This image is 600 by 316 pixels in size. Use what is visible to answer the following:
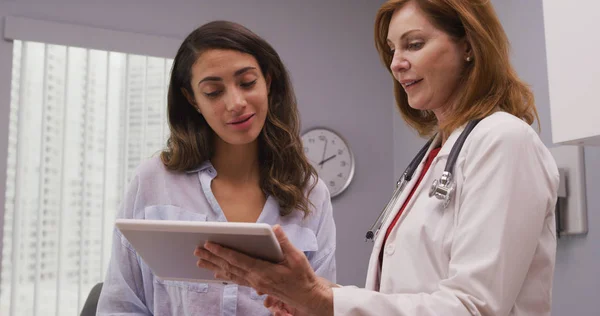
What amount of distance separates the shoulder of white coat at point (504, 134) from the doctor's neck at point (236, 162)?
30.5 inches

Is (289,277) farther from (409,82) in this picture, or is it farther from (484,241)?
(409,82)

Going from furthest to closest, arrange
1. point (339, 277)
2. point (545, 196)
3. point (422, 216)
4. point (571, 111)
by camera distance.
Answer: point (339, 277)
point (571, 111)
point (422, 216)
point (545, 196)

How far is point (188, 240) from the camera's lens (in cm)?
115

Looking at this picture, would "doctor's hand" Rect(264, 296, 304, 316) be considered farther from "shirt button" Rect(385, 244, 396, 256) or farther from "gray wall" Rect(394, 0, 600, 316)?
"gray wall" Rect(394, 0, 600, 316)

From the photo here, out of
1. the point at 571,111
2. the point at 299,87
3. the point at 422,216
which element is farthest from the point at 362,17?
the point at 422,216

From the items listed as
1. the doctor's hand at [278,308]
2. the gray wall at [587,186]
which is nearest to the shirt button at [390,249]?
the doctor's hand at [278,308]

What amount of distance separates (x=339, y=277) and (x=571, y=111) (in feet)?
7.37

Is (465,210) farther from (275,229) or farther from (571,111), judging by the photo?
(571,111)

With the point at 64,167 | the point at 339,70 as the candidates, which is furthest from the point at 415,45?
the point at 339,70

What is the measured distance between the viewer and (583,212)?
7.89ft

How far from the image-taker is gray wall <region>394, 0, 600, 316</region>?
7.78 ft

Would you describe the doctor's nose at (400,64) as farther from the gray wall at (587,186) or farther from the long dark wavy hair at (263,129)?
the gray wall at (587,186)

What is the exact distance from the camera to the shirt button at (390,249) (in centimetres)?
120

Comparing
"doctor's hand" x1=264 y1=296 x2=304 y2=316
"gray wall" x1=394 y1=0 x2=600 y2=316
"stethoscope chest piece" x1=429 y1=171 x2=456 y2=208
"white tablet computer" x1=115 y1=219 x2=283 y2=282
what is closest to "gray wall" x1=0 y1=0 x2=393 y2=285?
"gray wall" x1=394 y1=0 x2=600 y2=316
